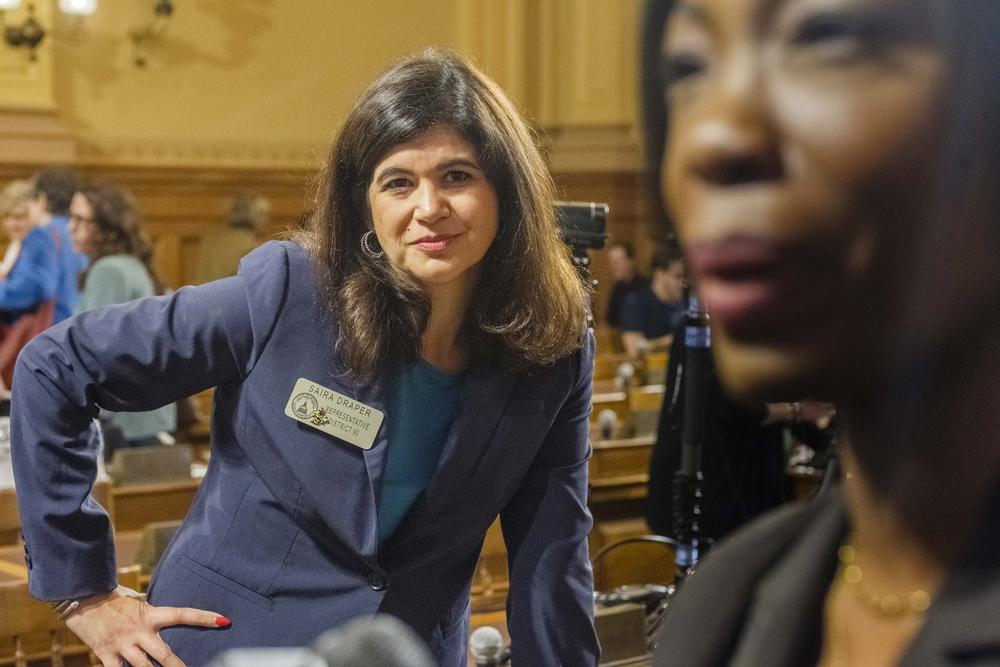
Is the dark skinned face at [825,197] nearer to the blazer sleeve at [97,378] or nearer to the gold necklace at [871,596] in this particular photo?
the gold necklace at [871,596]

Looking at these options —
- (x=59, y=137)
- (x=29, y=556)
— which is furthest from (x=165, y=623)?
(x=59, y=137)

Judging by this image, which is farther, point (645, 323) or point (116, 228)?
point (645, 323)

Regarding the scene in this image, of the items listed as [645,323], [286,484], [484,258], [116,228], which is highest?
[484,258]

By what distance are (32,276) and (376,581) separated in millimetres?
3730

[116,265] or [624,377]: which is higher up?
[116,265]

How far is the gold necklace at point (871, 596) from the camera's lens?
38 centimetres

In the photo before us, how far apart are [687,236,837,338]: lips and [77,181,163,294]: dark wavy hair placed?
4544 millimetres

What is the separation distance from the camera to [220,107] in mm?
9469

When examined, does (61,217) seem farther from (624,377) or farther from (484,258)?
(484,258)

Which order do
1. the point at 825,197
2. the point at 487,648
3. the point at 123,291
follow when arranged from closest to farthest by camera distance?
the point at 825,197
the point at 487,648
the point at 123,291

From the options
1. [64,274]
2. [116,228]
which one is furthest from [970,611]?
[64,274]

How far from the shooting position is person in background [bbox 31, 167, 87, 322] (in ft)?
15.9

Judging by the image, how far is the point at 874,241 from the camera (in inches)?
12.6

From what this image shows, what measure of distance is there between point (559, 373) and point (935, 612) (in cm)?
113
